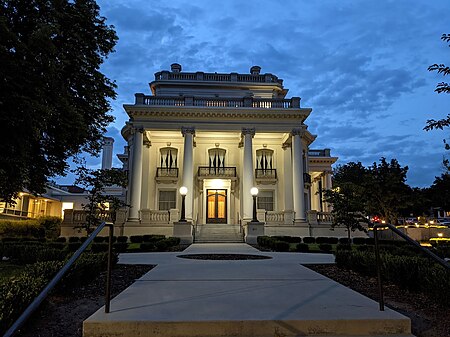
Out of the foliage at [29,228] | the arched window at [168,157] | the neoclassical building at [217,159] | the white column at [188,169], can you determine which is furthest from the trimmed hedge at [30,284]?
the foliage at [29,228]

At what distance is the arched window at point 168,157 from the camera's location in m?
31.6

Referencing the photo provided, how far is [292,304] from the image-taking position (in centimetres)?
457

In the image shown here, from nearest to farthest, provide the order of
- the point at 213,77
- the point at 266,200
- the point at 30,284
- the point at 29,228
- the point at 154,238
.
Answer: the point at 30,284 → the point at 154,238 → the point at 29,228 → the point at 266,200 → the point at 213,77

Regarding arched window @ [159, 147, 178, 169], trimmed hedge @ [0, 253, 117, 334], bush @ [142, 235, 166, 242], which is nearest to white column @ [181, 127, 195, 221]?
arched window @ [159, 147, 178, 169]

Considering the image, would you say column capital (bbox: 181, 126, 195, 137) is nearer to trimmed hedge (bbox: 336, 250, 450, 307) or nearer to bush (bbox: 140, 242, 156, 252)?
bush (bbox: 140, 242, 156, 252)

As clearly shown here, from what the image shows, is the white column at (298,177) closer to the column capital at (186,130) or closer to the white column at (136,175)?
the column capital at (186,130)

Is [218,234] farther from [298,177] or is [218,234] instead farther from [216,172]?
[298,177]

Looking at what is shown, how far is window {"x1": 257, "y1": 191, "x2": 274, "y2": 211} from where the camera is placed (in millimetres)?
31219

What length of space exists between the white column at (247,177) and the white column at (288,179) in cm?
463

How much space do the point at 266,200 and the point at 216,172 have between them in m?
5.51

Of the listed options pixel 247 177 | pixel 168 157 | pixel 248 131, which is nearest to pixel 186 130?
pixel 168 157

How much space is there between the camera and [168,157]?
104 ft

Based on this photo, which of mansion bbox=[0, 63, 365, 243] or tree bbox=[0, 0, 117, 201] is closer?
tree bbox=[0, 0, 117, 201]

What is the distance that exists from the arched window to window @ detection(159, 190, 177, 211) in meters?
2.60
